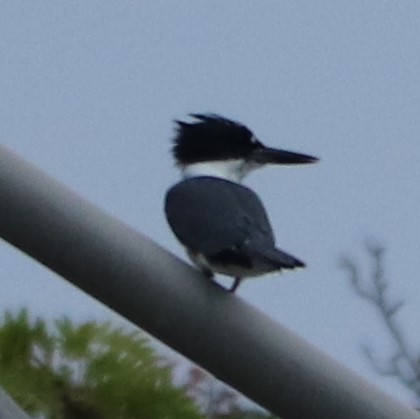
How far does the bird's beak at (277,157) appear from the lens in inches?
120

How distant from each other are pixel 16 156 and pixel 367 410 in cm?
47

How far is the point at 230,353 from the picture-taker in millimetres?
1778

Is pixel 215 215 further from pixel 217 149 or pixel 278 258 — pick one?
pixel 217 149

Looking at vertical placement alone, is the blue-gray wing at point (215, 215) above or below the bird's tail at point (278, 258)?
below

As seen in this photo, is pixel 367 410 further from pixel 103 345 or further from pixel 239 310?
pixel 103 345

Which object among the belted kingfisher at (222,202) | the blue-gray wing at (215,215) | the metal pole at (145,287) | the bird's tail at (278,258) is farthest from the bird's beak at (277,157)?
the metal pole at (145,287)

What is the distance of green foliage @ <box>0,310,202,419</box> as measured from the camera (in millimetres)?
3428

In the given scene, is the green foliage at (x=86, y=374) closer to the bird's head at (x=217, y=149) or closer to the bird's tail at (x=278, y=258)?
the bird's head at (x=217, y=149)

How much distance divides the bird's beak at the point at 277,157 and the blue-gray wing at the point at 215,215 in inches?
4.1

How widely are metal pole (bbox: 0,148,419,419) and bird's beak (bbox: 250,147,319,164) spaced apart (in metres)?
1.11

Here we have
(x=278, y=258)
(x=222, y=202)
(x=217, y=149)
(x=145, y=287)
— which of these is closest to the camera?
(x=145, y=287)

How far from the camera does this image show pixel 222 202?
3.04m

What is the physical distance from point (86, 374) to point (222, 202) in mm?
693

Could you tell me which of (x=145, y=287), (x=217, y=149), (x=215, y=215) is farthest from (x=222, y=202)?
(x=145, y=287)
